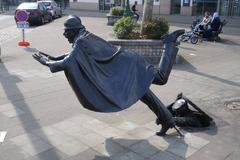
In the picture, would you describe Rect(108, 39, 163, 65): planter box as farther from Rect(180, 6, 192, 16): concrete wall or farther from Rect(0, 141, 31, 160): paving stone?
Rect(180, 6, 192, 16): concrete wall

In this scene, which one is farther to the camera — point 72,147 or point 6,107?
point 6,107

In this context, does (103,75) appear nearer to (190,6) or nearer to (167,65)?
(167,65)

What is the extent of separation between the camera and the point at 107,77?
445 centimetres

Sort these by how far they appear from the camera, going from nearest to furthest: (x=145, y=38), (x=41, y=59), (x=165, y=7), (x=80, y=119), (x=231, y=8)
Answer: (x=41, y=59)
(x=80, y=119)
(x=145, y=38)
(x=231, y=8)
(x=165, y=7)

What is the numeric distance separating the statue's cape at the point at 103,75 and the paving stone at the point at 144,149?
74cm

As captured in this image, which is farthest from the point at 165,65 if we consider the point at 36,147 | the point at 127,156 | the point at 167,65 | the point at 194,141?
the point at 36,147

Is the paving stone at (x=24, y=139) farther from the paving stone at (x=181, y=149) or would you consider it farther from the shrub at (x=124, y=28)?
the shrub at (x=124, y=28)

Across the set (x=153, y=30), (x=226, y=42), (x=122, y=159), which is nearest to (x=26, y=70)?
(x=153, y=30)

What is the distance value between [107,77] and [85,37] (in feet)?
2.01

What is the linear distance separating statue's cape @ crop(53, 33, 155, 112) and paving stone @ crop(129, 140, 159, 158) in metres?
0.74

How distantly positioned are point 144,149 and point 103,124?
115 centimetres

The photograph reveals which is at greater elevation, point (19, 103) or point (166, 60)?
point (166, 60)

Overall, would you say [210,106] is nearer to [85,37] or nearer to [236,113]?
[236,113]

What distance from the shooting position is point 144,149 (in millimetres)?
4730
